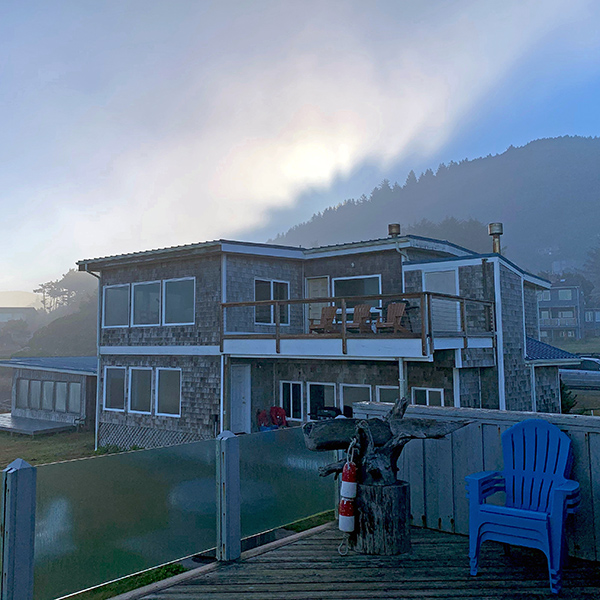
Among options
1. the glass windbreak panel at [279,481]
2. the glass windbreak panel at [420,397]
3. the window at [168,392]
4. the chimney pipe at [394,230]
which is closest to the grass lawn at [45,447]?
the window at [168,392]

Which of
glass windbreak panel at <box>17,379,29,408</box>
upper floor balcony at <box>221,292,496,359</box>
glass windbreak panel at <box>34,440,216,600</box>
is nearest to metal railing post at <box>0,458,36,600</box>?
glass windbreak panel at <box>34,440,216,600</box>

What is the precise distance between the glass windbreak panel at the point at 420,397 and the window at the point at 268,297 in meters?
Answer: 4.30

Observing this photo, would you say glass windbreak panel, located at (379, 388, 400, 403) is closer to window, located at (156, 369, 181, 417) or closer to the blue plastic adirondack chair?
window, located at (156, 369, 181, 417)

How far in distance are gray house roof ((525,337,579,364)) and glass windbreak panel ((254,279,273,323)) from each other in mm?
7257

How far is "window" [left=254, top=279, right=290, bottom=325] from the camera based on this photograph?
48.4 feet

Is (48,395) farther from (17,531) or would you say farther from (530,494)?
(530,494)

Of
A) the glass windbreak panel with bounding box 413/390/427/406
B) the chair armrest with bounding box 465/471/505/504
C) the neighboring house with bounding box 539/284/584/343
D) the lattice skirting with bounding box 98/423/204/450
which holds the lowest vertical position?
the lattice skirting with bounding box 98/423/204/450

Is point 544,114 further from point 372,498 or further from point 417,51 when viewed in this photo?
point 372,498

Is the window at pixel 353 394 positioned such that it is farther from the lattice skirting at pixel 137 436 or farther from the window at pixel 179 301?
the window at pixel 179 301

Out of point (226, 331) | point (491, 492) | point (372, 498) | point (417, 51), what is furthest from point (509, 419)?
point (417, 51)

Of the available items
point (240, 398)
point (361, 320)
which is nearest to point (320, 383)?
point (240, 398)

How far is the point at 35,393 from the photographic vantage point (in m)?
22.8

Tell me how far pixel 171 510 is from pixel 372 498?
170 centimetres

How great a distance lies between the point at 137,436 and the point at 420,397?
8495mm
